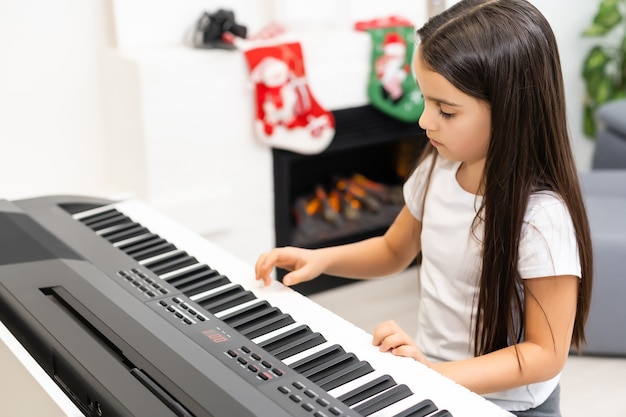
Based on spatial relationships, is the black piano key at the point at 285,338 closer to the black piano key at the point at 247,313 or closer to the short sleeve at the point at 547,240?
the black piano key at the point at 247,313

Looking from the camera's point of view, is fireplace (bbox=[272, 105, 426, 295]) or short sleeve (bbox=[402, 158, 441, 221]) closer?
short sleeve (bbox=[402, 158, 441, 221])

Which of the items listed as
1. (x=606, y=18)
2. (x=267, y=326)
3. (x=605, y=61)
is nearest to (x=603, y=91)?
(x=605, y=61)

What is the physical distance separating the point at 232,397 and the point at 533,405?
0.63m

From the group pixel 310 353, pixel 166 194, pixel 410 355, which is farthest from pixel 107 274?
pixel 166 194

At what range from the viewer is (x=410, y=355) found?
3.98ft

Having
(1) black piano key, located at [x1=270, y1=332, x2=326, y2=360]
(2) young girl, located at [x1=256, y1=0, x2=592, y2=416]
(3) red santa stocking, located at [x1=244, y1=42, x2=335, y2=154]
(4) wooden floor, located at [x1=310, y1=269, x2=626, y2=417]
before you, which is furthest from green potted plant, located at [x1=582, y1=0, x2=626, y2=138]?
(1) black piano key, located at [x1=270, y1=332, x2=326, y2=360]

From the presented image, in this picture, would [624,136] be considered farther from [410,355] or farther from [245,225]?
[410,355]

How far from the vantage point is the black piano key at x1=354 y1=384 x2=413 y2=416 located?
108 centimetres

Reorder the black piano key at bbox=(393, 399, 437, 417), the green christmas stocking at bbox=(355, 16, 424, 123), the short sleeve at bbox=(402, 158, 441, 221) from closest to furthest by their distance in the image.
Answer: the black piano key at bbox=(393, 399, 437, 417)
the short sleeve at bbox=(402, 158, 441, 221)
the green christmas stocking at bbox=(355, 16, 424, 123)

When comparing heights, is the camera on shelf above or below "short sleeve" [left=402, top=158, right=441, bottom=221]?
above

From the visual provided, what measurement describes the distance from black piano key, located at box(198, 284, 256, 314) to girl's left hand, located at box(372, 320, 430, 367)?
268mm

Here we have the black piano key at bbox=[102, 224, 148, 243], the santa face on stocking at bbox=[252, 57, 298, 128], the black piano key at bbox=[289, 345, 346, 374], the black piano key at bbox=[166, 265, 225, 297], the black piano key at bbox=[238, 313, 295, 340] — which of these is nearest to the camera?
the black piano key at bbox=[289, 345, 346, 374]

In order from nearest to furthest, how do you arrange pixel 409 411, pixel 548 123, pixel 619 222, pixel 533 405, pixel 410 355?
pixel 409 411 → pixel 410 355 → pixel 548 123 → pixel 533 405 → pixel 619 222

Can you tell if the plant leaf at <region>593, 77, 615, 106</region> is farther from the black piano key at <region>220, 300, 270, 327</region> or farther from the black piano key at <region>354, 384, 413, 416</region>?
A: the black piano key at <region>354, 384, 413, 416</region>
